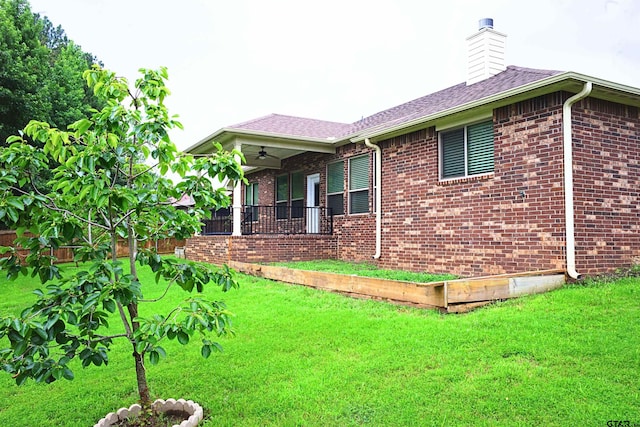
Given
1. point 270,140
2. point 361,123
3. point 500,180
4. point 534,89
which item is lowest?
point 500,180

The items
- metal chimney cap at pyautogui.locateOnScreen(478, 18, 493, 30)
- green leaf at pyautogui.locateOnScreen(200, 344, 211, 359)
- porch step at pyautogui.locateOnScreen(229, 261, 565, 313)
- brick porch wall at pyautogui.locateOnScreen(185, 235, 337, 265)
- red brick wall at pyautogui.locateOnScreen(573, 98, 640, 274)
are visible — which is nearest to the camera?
green leaf at pyautogui.locateOnScreen(200, 344, 211, 359)

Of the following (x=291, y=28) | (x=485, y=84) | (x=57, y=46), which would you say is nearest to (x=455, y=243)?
(x=485, y=84)

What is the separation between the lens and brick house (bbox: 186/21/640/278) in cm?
639

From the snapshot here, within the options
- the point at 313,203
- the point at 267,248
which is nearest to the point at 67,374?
the point at 267,248

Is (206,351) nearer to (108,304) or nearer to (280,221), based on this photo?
Result: (108,304)

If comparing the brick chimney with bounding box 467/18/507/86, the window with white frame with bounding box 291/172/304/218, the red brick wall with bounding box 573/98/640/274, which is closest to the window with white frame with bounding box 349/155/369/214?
the window with white frame with bounding box 291/172/304/218

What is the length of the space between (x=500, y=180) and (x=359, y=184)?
5.05 m

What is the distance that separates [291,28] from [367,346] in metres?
16.1

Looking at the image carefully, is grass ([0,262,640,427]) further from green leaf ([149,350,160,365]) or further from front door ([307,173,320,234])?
front door ([307,173,320,234])

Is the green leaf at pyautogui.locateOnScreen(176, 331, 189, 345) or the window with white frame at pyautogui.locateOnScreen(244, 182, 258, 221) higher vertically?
the window with white frame at pyautogui.locateOnScreen(244, 182, 258, 221)

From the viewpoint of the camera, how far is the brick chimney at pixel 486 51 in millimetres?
10453

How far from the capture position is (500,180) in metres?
7.25

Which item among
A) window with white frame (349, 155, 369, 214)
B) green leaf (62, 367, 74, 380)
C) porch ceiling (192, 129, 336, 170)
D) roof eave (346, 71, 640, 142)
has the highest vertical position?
porch ceiling (192, 129, 336, 170)

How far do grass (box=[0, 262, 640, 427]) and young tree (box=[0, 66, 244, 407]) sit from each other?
98cm
